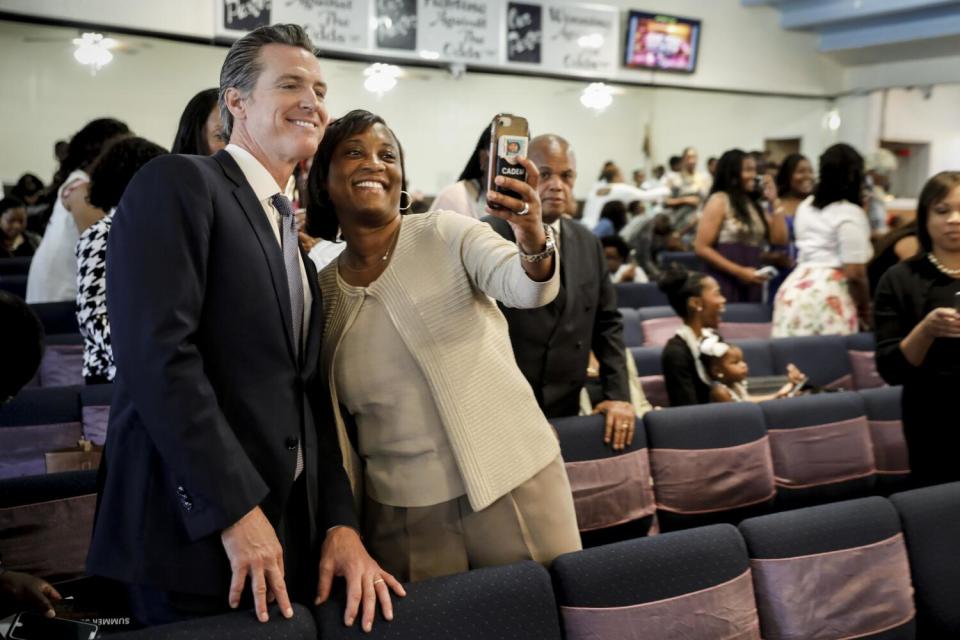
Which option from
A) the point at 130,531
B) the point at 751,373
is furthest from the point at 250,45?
the point at 751,373

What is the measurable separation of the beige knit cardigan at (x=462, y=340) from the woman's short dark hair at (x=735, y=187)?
3438 mm

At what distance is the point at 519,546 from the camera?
5.71ft

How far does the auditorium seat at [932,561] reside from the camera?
217 cm

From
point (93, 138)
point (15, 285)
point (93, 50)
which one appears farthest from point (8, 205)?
point (93, 138)

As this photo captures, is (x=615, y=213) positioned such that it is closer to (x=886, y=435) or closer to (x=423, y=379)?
(x=886, y=435)

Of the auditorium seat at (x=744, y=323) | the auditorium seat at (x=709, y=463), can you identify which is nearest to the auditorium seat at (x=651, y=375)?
the auditorium seat at (x=709, y=463)

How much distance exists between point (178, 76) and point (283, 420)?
24.0 ft

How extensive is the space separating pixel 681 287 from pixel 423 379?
89.1 inches

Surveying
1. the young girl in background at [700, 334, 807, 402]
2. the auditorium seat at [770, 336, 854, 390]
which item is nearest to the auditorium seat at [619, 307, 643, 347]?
the auditorium seat at [770, 336, 854, 390]

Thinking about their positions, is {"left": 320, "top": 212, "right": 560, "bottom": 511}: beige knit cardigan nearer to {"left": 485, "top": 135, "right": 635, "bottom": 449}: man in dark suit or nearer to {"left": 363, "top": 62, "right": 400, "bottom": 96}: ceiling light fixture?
{"left": 485, "top": 135, "right": 635, "bottom": 449}: man in dark suit

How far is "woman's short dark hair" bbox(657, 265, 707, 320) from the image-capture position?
11.8 ft

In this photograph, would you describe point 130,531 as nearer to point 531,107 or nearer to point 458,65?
point 458,65

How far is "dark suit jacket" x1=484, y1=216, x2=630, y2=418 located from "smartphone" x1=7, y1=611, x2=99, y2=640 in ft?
4.21

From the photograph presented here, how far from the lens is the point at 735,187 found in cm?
486
